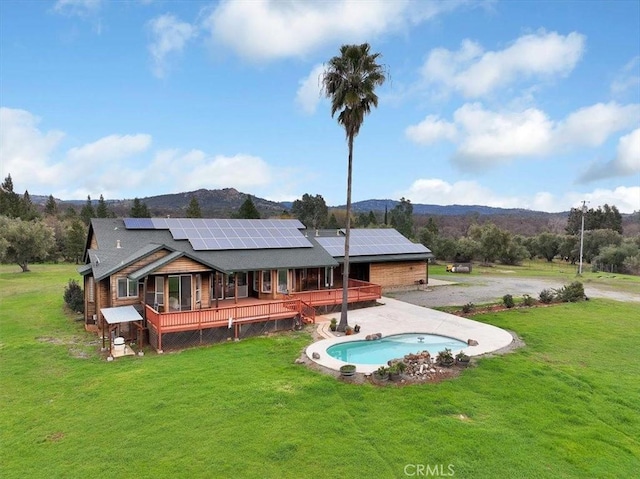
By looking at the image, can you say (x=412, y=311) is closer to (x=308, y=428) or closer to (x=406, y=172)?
(x=308, y=428)

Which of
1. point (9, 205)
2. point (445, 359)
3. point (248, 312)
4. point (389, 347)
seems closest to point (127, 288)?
point (248, 312)

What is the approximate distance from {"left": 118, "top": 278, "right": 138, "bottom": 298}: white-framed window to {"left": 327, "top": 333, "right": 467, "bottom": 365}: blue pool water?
9287 millimetres

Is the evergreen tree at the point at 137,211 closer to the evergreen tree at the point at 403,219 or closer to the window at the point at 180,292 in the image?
the evergreen tree at the point at 403,219

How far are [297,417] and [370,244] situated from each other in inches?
837

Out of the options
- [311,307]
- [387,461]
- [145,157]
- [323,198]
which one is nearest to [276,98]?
[145,157]

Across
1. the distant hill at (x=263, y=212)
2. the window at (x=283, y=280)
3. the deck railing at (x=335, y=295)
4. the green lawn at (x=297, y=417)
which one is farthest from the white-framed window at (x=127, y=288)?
the distant hill at (x=263, y=212)

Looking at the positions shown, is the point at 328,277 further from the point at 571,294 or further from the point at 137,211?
the point at 137,211

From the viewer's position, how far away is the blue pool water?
1438cm

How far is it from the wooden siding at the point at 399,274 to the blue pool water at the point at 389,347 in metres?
11.7

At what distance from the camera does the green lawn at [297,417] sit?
7.84 metres

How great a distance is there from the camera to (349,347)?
15.6 metres

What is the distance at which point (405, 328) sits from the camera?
18.0 meters

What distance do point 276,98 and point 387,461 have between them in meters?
29.9

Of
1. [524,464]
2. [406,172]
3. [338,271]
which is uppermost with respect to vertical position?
[406,172]
